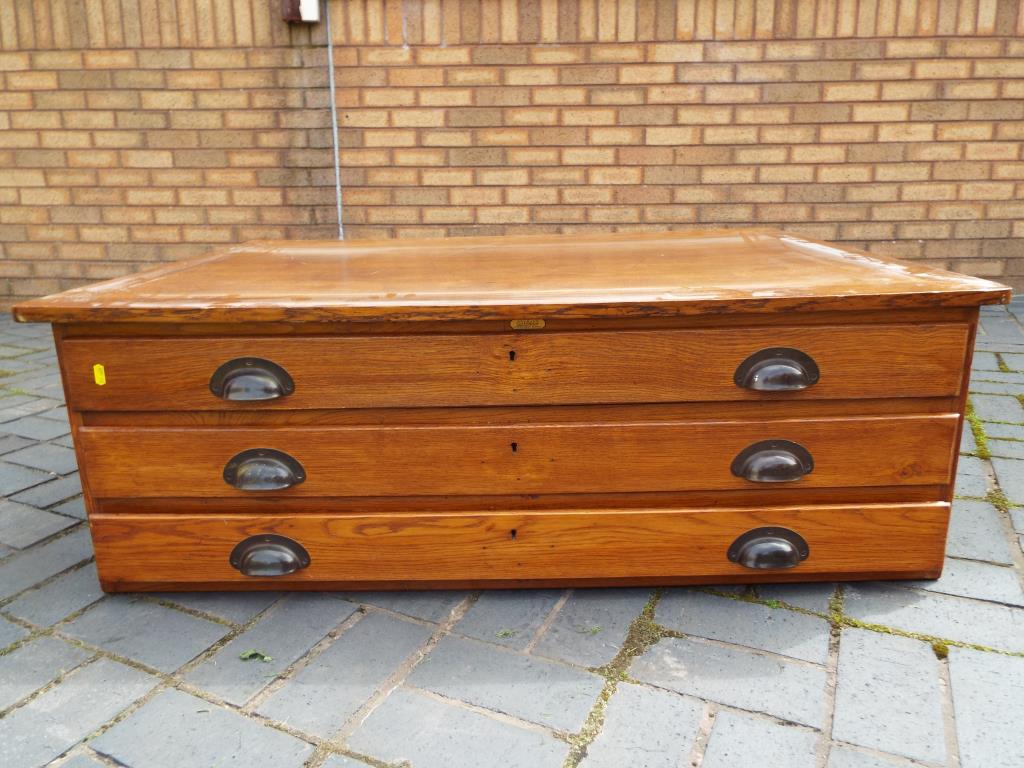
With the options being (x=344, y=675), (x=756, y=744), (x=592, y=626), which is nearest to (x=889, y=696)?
(x=756, y=744)

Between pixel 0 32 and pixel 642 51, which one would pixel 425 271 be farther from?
pixel 0 32

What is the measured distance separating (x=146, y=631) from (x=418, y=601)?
629mm

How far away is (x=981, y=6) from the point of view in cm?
432

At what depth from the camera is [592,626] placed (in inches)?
71.9

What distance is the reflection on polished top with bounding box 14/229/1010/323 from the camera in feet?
5.55

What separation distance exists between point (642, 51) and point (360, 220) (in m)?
1.90

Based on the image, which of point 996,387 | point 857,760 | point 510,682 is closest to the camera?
point 857,760

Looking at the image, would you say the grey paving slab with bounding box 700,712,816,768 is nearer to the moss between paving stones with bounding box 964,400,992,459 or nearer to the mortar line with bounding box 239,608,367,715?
the mortar line with bounding box 239,608,367,715

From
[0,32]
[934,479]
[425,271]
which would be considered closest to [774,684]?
[934,479]

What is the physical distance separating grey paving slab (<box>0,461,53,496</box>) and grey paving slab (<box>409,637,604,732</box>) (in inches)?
68.6

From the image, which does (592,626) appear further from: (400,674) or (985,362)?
(985,362)

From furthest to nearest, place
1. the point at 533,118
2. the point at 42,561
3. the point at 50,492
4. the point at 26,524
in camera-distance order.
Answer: the point at 533,118, the point at 50,492, the point at 26,524, the point at 42,561

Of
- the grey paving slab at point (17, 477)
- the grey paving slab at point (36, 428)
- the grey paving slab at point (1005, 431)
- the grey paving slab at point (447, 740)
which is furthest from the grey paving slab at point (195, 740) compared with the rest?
the grey paving slab at point (1005, 431)

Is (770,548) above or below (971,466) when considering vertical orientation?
above
